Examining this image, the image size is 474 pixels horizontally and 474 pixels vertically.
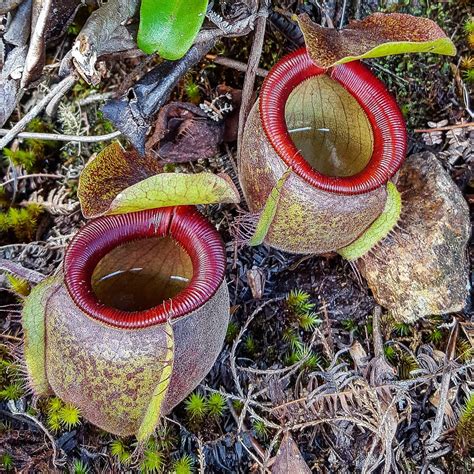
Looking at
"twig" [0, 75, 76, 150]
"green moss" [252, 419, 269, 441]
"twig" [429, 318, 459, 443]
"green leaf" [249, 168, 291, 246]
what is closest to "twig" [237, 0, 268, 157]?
"green leaf" [249, 168, 291, 246]

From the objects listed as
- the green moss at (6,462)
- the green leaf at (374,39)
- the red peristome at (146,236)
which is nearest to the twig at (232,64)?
the green leaf at (374,39)

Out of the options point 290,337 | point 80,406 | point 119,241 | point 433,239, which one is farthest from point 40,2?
point 433,239

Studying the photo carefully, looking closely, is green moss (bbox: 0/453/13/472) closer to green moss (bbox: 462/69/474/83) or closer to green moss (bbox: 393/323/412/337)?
green moss (bbox: 393/323/412/337)

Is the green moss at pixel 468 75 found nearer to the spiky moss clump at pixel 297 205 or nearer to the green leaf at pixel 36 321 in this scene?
the spiky moss clump at pixel 297 205

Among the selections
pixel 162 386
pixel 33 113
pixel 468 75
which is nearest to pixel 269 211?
pixel 162 386

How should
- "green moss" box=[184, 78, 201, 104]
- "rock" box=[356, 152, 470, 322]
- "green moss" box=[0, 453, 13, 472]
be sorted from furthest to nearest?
"green moss" box=[184, 78, 201, 104] → "rock" box=[356, 152, 470, 322] → "green moss" box=[0, 453, 13, 472]

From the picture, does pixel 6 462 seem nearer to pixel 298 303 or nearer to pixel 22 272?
pixel 22 272

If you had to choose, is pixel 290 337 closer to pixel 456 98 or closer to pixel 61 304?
pixel 61 304
